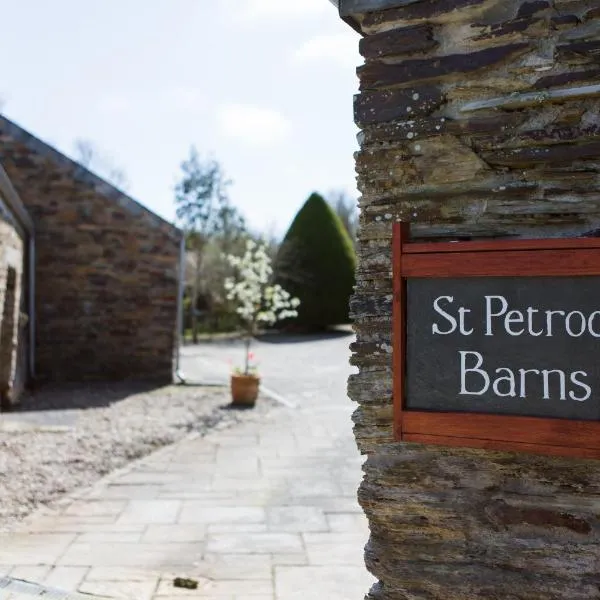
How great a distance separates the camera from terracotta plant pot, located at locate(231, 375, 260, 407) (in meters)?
10.5

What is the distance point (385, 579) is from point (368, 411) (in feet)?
1.74

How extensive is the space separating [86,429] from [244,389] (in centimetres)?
282

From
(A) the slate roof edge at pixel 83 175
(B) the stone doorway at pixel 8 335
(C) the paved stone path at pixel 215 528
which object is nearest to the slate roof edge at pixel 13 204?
(B) the stone doorway at pixel 8 335

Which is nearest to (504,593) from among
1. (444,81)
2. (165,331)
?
(444,81)

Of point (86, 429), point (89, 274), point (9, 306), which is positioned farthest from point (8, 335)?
point (86, 429)

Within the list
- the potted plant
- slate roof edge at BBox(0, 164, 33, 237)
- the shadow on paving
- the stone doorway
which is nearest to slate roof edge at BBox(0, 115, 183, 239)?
slate roof edge at BBox(0, 164, 33, 237)

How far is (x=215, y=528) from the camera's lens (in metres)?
5.02

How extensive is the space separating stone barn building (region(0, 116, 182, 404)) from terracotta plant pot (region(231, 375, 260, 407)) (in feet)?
8.00

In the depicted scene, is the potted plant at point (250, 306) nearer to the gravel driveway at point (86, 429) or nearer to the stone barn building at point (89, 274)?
the gravel driveway at point (86, 429)

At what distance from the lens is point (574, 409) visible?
6.38 feet

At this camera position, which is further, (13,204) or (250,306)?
(250,306)

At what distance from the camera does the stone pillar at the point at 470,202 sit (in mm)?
2064

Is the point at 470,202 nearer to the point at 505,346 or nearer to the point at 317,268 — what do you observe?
the point at 505,346

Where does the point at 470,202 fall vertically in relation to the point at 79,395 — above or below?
above
